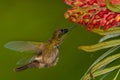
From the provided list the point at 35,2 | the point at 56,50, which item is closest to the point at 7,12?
the point at 35,2

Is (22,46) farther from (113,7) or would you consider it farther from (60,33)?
(113,7)

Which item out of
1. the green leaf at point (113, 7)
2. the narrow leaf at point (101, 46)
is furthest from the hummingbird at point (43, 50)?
the green leaf at point (113, 7)

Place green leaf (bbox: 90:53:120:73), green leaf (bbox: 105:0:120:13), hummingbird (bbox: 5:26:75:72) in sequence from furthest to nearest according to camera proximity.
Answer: hummingbird (bbox: 5:26:75:72) → green leaf (bbox: 90:53:120:73) → green leaf (bbox: 105:0:120:13)

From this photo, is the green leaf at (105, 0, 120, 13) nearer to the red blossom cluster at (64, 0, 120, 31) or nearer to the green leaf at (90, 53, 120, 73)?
the red blossom cluster at (64, 0, 120, 31)

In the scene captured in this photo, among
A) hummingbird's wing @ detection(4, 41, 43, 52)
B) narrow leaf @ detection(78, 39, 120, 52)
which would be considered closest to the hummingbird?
hummingbird's wing @ detection(4, 41, 43, 52)

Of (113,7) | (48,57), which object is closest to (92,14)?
(113,7)

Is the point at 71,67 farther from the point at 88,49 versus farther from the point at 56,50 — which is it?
the point at 88,49

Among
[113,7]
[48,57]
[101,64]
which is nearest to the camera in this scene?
[113,7]

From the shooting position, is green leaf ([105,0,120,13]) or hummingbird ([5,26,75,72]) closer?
green leaf ([105,0,120,13])
